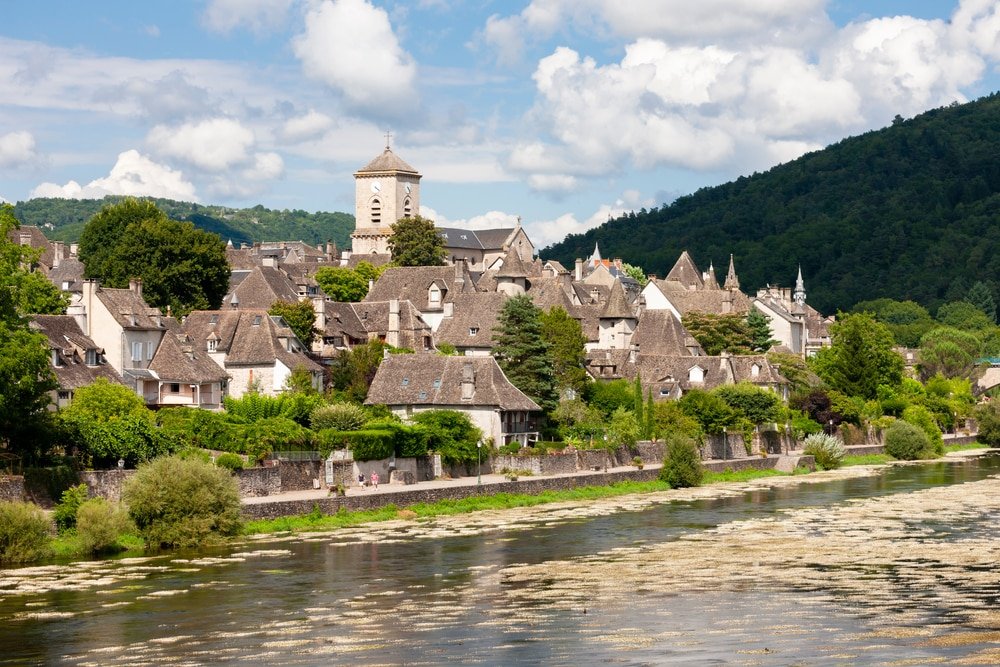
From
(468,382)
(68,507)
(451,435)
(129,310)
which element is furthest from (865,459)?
(68,507)

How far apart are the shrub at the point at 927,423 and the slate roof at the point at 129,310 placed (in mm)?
53726

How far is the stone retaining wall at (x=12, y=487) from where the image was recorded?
→ 2047 inches

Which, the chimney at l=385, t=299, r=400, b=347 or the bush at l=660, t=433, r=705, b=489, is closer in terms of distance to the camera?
the bush at l=660, t=433, r=705, b=489

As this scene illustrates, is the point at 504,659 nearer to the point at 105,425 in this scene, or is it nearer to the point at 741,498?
the point at 105,425

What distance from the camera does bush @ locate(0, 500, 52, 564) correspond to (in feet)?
157

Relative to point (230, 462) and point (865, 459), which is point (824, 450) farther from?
point (230, 462)

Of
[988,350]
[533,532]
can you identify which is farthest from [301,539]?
[988,350]

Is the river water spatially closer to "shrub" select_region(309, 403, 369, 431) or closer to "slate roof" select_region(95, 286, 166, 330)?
"shrub" select_region(309, 403, 369, 431)

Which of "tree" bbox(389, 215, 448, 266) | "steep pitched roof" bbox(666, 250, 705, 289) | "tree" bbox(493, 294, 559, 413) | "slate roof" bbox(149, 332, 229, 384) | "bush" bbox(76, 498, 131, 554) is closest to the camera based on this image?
"bush" bbox(76, 498, 131, 554)

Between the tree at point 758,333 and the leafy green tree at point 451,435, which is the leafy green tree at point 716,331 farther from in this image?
the leafy green tree at point 451,435

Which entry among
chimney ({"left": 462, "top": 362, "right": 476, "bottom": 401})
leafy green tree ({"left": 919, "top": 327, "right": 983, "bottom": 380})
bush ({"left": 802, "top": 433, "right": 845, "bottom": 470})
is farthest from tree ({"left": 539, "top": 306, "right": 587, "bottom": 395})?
leafy green tree ({"left": 919, "top": 327, "right": 983, "bottom": 380})

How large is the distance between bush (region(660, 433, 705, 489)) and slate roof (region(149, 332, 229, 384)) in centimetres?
2411

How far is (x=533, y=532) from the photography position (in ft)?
186

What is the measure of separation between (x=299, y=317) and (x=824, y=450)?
33.5 m
